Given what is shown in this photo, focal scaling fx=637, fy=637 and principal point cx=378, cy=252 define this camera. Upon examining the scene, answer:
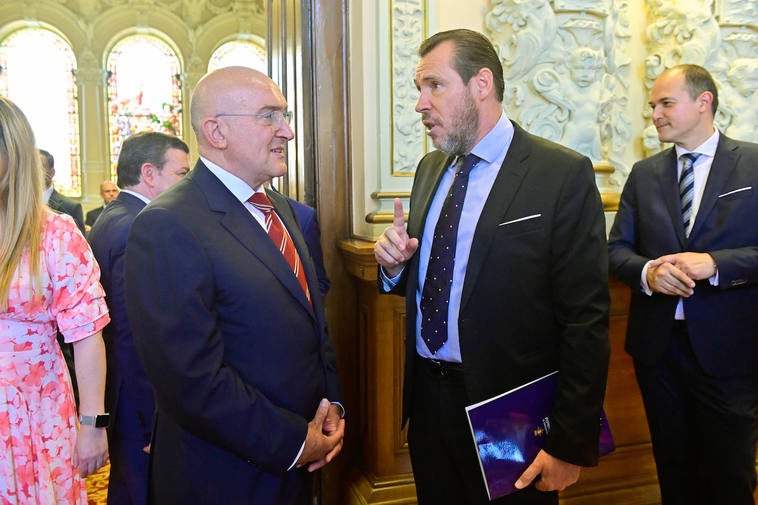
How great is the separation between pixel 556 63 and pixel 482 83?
3.92ft

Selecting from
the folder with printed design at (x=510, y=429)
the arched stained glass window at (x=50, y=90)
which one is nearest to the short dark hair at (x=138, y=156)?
the folder with printed design at (x=510, y=429)

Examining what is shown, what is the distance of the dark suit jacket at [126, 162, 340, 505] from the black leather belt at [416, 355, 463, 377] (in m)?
0.33

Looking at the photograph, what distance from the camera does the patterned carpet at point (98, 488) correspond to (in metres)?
3.21

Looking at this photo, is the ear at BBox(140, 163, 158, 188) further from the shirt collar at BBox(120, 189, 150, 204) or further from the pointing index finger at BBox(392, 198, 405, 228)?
the pointing index finger at BBox(392, 198, 405, 228)

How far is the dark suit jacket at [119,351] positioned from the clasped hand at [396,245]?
1.03m

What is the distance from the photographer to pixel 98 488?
3.38m

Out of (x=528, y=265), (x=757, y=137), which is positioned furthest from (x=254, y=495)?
(x=757, y=137)

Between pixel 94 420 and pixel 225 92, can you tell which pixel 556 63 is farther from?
pixel 94 420

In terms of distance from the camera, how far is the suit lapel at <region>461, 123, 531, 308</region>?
1618mm

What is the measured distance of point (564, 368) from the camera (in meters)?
1.62

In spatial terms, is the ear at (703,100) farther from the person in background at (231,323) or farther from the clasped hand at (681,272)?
the person in background at (231,323)

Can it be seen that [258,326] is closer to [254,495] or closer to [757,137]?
[254,495]

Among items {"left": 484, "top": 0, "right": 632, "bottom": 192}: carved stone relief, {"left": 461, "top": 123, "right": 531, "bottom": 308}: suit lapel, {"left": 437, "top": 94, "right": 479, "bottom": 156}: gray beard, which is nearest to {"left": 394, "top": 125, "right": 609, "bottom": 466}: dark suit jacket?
{"left": 461, "top": 123, "right": 531, "bottom": 308}: suit lapel

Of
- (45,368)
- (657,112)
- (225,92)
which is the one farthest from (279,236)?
(657,112)
